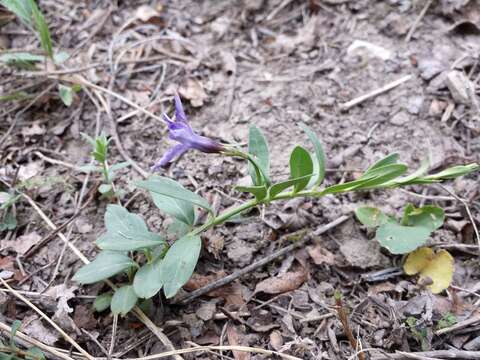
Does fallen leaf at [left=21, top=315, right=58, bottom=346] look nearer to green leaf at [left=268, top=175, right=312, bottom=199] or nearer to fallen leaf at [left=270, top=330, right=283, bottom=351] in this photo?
fallen leaf at [left=270, top=330, right=283, bottom=351]

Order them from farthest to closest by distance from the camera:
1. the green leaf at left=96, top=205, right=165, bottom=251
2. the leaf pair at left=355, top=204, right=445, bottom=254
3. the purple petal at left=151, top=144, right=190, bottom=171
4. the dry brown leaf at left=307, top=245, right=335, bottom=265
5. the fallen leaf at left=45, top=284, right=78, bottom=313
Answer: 1. the dry brown leaf at left=307, top=245, right=335, bottom=265
2. the leaf pair at left=355, top=204, right=445, bottom=254
3. the fallen leaf at left=45, top=284, right=78, bottom=313
4. the green leaf at left=96, top=205, right=165, bottom=251
5. the purple petal at left=151, top=144, right=190, bottom=171

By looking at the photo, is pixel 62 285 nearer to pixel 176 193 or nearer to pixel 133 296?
pixel 133 296

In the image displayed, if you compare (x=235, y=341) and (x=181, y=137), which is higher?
(x=181, y=137)

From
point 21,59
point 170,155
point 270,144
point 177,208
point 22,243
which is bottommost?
point 22,243

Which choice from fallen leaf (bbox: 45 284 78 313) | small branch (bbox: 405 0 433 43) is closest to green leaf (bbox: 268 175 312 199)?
fallen leaf (bbox: 45 284 78 313)

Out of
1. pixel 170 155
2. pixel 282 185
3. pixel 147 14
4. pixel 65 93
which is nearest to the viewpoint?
pixel 170 155

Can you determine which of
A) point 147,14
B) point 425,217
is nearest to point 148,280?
point 425,217

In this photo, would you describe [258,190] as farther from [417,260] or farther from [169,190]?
[417,260]

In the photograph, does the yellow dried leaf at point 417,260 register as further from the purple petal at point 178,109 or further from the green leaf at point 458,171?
the purple petal at point 178,109
